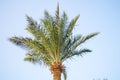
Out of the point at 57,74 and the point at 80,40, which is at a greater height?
the point at 80,40

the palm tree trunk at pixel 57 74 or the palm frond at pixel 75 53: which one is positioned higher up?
the palm frond at pixel 75 53

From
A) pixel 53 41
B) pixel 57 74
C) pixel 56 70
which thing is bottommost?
pixel 57 74

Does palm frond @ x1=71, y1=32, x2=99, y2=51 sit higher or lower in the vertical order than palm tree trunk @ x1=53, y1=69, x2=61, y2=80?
higher

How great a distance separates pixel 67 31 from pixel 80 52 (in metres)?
1.94

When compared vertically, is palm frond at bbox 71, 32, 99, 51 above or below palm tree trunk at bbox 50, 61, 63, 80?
above

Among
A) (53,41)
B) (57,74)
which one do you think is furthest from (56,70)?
(53,41)

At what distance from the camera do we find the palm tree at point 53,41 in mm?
16984

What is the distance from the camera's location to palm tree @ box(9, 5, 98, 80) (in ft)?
55.7

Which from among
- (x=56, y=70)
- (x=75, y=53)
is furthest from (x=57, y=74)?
(x=75, y=53)

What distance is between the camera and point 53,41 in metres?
17.0

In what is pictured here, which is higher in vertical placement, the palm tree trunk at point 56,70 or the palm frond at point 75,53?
the palm frond at point 75,53

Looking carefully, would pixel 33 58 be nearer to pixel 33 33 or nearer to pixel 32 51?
pixel 32 51

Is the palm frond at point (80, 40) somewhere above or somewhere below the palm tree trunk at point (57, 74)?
above

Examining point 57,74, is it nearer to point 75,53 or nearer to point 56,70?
point 56,70
